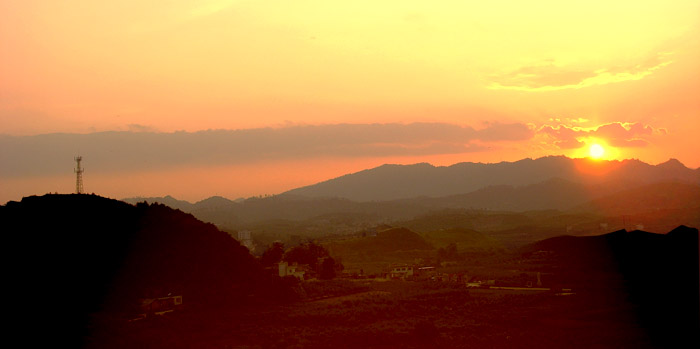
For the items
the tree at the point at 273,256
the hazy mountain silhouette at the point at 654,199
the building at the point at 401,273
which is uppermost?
the hazy mountain silhouette at the point at 654,199

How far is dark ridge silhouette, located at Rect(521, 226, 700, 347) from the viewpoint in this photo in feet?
99.2

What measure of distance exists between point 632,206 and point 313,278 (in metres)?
105

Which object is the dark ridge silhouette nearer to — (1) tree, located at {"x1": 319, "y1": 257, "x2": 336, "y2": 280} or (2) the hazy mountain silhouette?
(1) tree, located at {"x1": 319, "y1": 257, "x2": 336, "y2": 280}

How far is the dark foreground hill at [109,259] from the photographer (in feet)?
116

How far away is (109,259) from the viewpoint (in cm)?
4031

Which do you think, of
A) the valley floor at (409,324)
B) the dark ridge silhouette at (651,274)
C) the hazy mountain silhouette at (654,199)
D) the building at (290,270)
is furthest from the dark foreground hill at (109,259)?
the hazy mountain silhouette at (654,199)

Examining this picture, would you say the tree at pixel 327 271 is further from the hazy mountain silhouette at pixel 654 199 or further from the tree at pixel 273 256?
the hazy mountain silhouette at pixel 654 199

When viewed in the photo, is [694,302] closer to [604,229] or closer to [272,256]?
[272,256]

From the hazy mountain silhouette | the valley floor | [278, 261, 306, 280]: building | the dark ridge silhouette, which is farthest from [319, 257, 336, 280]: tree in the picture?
the hazy mountain silhouette

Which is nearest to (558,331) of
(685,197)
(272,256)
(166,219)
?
(166,219)

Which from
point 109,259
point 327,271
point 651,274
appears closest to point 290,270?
point 327,271

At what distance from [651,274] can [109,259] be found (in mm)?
31920

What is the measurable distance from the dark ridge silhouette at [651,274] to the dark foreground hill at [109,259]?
880 inches

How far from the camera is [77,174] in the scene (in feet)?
163
